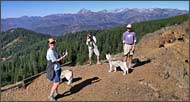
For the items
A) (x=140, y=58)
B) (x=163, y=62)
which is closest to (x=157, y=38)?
(x=140, y=58)

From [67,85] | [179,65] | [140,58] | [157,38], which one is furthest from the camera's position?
[157,38]

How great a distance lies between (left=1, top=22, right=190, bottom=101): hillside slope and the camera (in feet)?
49.1

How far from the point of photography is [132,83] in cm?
1612

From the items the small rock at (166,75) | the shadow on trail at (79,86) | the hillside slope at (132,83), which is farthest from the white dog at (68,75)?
the small rock at (166,75)

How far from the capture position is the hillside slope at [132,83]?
14961mm

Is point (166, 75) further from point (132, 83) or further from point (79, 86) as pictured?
point (79, 86)

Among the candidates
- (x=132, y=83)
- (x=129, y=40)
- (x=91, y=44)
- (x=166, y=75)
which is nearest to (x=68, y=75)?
(x=132, y=83)

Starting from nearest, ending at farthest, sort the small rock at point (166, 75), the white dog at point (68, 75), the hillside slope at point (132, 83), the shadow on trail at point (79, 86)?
the hillside slope at point (132, 83)
the shadow on trail at point (79, 86)
the white dog at point (68, 75)
the small rock at point (166, 75)

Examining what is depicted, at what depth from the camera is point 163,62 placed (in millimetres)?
19578

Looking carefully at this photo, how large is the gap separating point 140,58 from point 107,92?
6.95 meters

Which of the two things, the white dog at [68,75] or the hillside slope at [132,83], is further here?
the white dog at [68,75]

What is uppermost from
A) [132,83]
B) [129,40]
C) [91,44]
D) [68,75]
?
[129,40]

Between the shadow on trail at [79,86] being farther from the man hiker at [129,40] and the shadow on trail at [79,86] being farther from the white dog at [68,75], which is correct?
the man hiker at [129,40]

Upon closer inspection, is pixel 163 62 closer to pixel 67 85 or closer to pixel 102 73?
pixel 102 73
